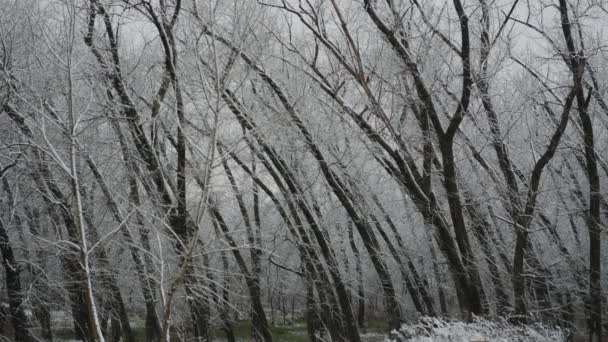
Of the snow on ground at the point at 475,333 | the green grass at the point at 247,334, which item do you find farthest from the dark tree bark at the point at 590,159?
the green grass at the point at 247,334

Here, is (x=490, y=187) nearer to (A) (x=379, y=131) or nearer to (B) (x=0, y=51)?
(A) (x=379, y=131)

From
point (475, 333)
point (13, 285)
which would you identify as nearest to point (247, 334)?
point (13, 285)

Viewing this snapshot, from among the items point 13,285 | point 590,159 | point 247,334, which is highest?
point 590,159

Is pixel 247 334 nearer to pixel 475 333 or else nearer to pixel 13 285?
pixel 13 285

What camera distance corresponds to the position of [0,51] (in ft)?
27.6

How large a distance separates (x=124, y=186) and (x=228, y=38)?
392 centimetres

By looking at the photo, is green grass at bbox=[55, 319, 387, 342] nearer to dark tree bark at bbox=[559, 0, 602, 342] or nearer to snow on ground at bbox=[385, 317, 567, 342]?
dark tree bark at bbox=[559, 0, 602, 342]

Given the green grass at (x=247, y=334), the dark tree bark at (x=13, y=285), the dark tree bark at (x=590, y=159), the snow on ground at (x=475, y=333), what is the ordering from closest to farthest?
the snow on ground at (x=475, y=333) < the dark tree bark at (x=590, y=159) < the dark tree bark at (x=13, y=285) < the green grass at (x=247, y=334)

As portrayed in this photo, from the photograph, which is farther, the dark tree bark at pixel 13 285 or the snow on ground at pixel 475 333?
the dark tree bark at pixel 13 285

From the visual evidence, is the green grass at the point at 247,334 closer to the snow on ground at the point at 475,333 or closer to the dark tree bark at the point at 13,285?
the dark tree bark at the point at 13,285

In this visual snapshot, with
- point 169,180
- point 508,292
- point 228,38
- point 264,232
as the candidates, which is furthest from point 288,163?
point 508,292

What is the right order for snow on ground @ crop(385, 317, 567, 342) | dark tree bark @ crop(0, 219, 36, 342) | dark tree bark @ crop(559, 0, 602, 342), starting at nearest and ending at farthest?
snow on ground @ crop(385, 317, 567, 342)
dark tree bark @ crop(559, 0, 602, 342)
dark tree bark @ crop(0, 219, 36, 342)

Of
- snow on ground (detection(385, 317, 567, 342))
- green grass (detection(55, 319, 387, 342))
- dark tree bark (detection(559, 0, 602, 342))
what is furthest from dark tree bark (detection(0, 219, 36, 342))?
dark tree bark (detection(559, 0, 602, 342))

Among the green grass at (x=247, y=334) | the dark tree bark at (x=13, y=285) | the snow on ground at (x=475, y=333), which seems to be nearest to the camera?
the snow on ground at (x=475, y=333)
